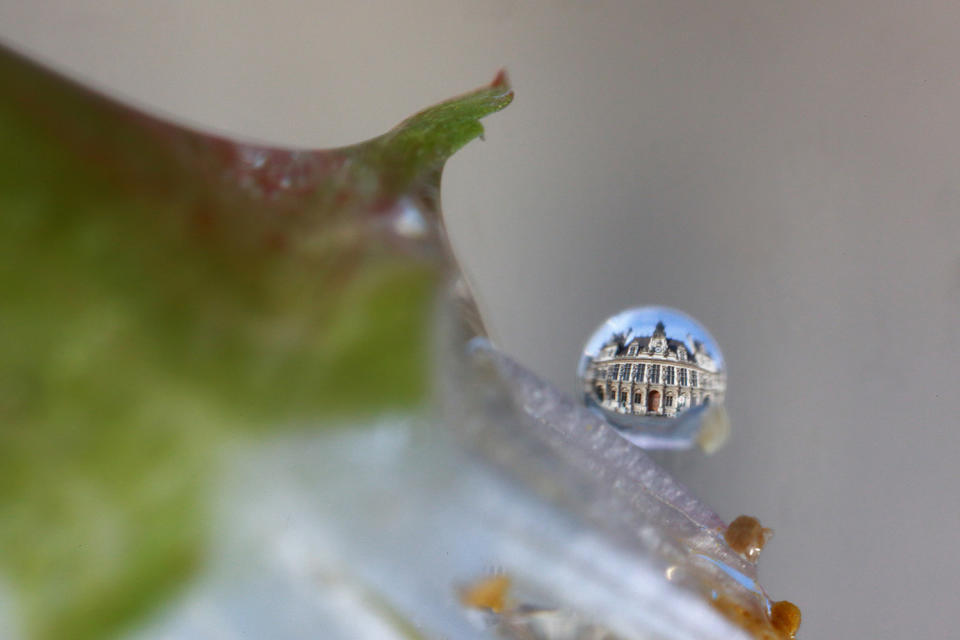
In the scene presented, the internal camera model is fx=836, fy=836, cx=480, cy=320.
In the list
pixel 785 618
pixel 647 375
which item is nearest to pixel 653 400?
pixel 647 375

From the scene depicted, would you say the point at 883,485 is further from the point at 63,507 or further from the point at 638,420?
the point at 63,507

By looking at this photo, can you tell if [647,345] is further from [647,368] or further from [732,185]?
[732,185]

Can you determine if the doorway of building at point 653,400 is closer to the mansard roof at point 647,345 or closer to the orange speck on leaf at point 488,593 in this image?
the mansard roof at point 647,345

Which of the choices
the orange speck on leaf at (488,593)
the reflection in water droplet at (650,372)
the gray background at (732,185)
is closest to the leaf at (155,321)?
the orange speck on leaf at (488,593)

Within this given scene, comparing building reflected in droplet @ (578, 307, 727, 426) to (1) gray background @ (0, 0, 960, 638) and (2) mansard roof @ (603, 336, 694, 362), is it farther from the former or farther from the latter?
(1) gray background @ (0, 0, 960, 638)

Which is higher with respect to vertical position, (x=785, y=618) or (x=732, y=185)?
(x=732, y=185)

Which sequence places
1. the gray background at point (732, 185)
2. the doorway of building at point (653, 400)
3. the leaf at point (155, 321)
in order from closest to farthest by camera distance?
the leaf at point (155, 321), the doorway of building at point (653, 400), the gray background at point (732, 185)

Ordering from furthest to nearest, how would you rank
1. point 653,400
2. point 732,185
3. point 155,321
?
point 732,185 → point 653,400 → point 155,321
